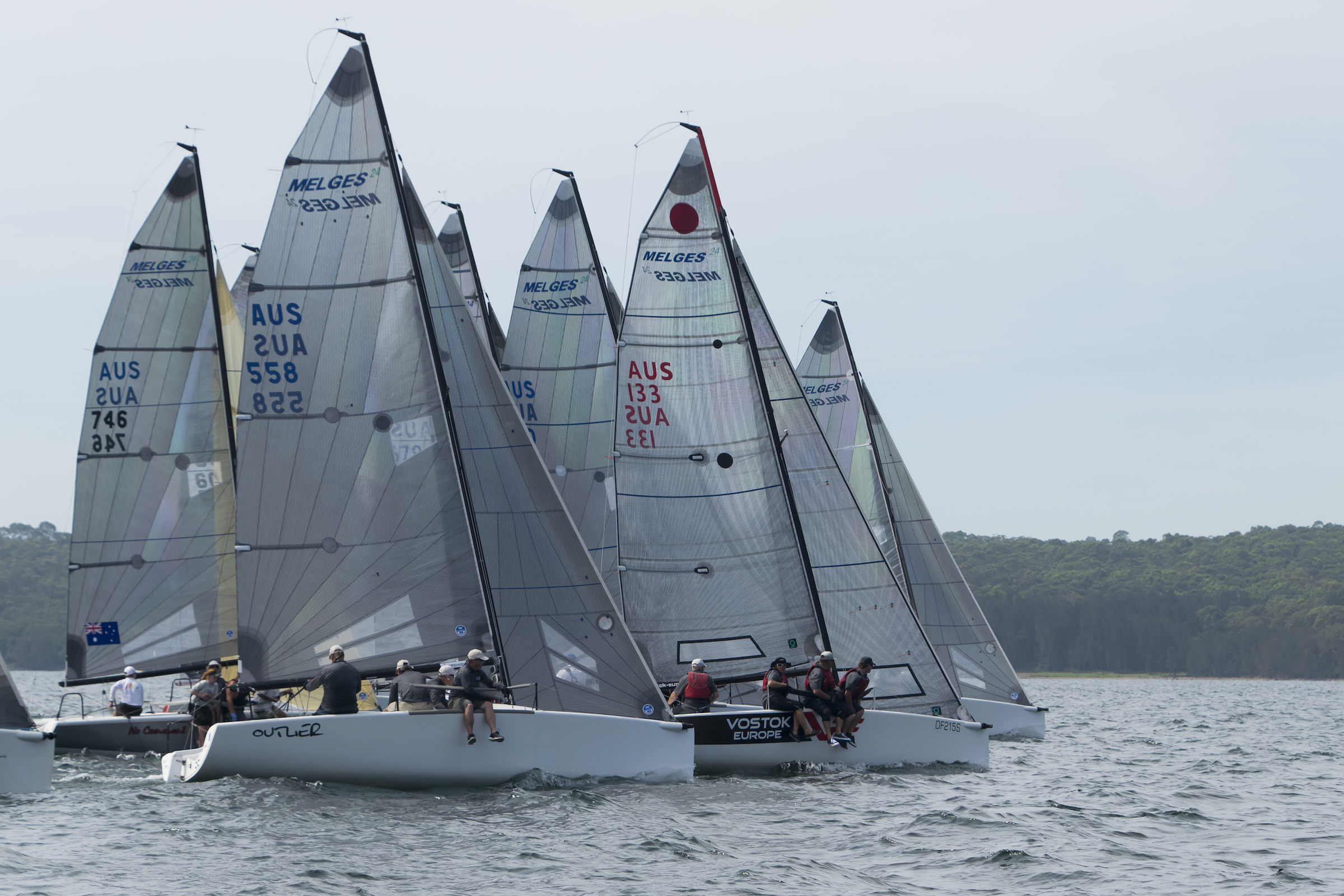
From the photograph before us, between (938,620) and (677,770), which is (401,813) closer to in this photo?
(677,770)

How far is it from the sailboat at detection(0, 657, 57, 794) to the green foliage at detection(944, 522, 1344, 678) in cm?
8721

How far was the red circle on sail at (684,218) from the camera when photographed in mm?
21172

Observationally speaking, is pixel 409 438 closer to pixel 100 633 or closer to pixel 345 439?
pixel 345 439

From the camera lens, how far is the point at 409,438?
665 inches

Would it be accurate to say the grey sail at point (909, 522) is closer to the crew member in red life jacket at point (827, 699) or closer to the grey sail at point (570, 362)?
the grey sail at point (570, 362)

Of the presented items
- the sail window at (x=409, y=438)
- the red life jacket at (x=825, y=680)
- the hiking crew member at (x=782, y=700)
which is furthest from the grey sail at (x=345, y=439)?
the red life jacket at (x=825, y=680)

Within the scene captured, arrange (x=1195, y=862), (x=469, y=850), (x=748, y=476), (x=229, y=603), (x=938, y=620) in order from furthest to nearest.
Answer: (x=938, y=620) → (x=229, y=603) → (x=748, y=476) → (x=1195, y=862) → (x=469, y=850)

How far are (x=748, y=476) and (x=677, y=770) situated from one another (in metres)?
5.62

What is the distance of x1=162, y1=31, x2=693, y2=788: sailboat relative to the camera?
16.5 m

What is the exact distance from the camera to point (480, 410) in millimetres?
17844

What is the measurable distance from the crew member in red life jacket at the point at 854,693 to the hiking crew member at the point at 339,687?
20.0 feet

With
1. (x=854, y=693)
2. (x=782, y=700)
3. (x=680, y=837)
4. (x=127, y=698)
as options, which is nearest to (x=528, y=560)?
(x=782, y=700)

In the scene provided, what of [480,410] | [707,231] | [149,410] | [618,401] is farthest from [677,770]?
[149,410]

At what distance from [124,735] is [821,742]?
9565 mm
